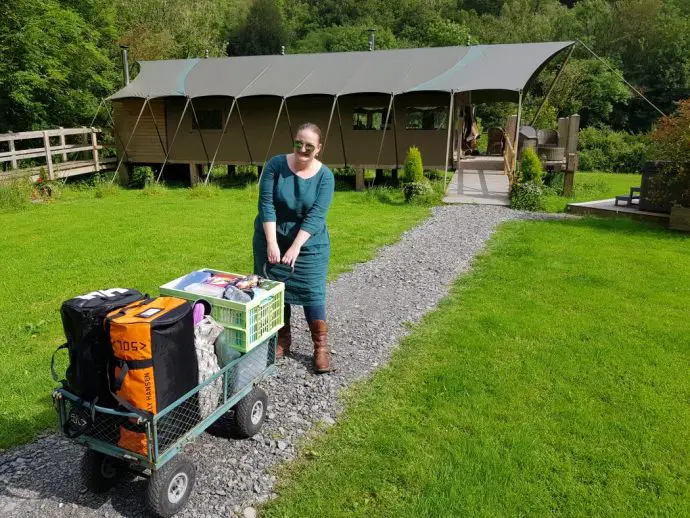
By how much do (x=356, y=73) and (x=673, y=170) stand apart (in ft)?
28.6

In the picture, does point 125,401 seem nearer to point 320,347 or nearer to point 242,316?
point 242,316

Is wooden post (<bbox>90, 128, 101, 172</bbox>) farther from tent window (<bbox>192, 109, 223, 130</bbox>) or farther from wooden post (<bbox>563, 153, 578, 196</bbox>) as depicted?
wooden post (<bbox>563, 153, 578, 196</bbox>)

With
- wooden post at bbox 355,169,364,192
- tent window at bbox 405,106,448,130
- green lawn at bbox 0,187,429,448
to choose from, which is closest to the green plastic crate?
green lawn at bbox 0,187,429,448

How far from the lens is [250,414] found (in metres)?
2.95

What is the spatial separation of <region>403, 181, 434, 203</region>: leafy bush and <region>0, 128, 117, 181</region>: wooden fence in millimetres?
9475

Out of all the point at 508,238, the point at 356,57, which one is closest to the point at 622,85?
the point at 356,57

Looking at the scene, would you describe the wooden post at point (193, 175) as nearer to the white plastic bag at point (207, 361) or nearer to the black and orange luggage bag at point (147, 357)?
the white plastic bag at point (207, 361)

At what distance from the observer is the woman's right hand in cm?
341

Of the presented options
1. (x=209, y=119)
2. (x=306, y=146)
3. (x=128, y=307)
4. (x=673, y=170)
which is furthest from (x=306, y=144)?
(x=209, y=119)

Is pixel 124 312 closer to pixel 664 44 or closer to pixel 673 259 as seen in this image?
pixel 673 259

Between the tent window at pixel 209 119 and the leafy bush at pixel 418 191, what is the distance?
8.01m

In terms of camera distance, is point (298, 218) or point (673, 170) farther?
point (673, 170)

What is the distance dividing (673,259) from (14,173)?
14024 mm

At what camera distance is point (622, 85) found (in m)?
30.0
